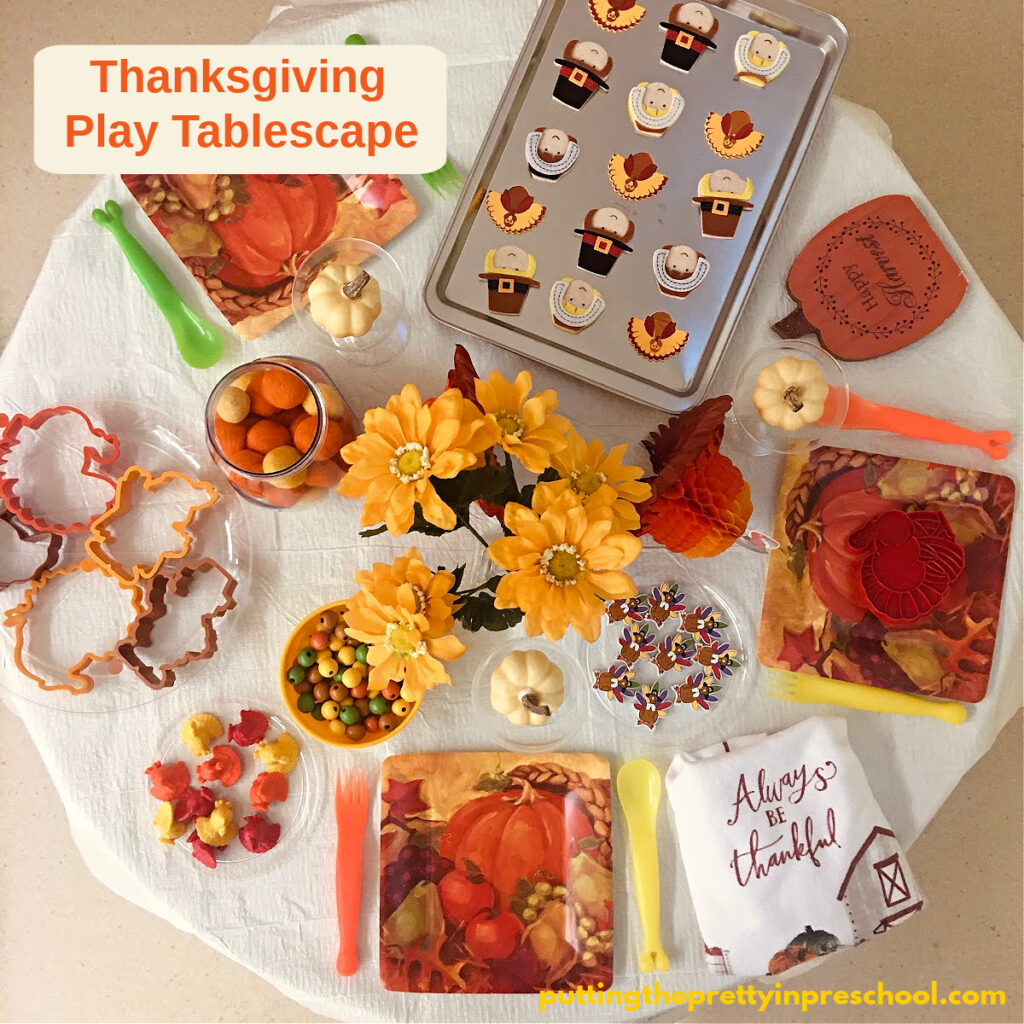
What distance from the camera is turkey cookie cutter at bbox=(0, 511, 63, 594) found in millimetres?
896

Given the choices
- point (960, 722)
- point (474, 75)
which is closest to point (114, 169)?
point (474, 75)

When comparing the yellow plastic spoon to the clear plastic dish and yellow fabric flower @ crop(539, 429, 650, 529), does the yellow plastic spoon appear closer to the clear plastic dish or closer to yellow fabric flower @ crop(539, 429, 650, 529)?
yellow fabric flower @ crop(539, 429, 650, 529)

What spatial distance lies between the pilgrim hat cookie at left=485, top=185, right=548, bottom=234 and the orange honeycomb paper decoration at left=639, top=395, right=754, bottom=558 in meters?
0.31

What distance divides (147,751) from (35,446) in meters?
0.36

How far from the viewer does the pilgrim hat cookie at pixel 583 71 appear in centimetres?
92

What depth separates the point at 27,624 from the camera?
0.90m

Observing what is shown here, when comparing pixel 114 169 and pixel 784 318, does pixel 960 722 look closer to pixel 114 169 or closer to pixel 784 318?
pixel 784 318

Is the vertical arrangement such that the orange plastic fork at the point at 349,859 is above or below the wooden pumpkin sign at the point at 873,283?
below

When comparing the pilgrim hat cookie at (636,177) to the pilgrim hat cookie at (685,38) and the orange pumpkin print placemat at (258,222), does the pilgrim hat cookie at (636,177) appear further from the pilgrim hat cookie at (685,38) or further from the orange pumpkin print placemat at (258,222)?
the orange pumpkin print placemat at (258,222)

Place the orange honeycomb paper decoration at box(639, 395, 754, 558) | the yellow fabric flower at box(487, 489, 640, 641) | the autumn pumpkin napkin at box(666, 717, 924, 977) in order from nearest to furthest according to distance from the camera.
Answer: the yellow fabric flower at box(487, 489, 640, 641) < the orange honeycomb paper decoration at box(639, 395, 754, 558) < the autumn pumpkin napkin at box(666, 717, 924, 977)

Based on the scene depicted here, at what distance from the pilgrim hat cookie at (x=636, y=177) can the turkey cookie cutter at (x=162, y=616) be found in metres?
0.61

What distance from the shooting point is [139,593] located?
0.88 metres

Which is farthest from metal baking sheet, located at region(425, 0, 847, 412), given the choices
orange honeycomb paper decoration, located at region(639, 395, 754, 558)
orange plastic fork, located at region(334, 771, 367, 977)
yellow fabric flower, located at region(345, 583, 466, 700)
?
orange plastic fork, located at region(334, 771, 367, 977)

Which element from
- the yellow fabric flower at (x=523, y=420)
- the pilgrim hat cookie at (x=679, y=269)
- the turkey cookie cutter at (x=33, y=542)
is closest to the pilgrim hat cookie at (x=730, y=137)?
the pilgrim hat cookie at (x=679, y=269)
